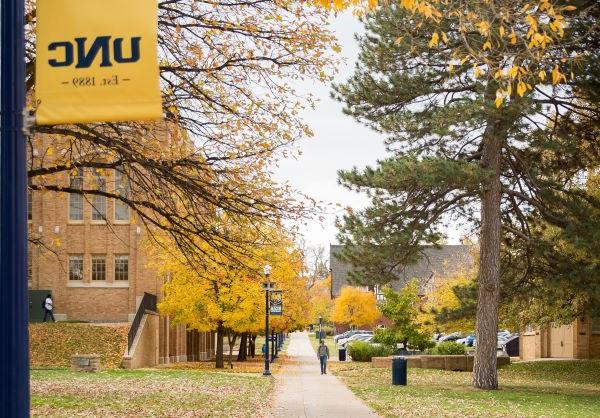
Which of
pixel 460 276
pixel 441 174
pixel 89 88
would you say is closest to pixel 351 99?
pixel 441 174

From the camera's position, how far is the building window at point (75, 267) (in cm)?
4662

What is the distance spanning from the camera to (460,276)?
54.2 meters

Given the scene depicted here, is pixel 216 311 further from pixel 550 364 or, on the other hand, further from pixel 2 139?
pixel 2 139

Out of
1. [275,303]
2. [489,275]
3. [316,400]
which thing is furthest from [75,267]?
[316,400]

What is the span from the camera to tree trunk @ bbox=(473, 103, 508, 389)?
2684cm

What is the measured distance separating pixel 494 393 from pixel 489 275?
3.76 meters

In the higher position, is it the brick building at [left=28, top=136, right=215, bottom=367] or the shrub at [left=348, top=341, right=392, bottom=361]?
the brick building at [left=28, top=136, right=215, bottom=367]

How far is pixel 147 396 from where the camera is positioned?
20.4 m

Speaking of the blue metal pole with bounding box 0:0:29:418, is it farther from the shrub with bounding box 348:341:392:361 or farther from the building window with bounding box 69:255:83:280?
the shrub with bounding box 348:341:392:361

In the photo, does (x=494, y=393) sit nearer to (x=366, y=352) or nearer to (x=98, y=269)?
(x=366, y=352)

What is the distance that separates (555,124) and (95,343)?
71.0 feet

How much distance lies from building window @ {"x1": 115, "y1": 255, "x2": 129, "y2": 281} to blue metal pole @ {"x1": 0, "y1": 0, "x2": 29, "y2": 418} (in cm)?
4268

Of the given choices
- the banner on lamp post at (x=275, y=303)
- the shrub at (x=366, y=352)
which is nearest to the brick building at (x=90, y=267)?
the banner on lamp post at (x=275, y=303)

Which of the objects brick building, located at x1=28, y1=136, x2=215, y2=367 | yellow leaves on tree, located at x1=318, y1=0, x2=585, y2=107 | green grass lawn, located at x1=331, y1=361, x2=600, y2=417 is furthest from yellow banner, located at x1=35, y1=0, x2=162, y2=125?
brick building, located at x1=28, y1=136, x2=215, y2=367
